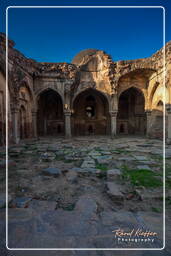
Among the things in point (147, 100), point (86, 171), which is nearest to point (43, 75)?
point (147, 100)

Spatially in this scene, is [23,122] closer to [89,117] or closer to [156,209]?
[89,117]

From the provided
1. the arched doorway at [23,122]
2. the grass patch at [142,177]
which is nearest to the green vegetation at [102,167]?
the grass patch at [142,177]

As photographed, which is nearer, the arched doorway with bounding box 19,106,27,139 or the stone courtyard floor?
the stone courtyard floor

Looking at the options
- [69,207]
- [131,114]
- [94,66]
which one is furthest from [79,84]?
[69,207]

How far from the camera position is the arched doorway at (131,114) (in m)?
18.9

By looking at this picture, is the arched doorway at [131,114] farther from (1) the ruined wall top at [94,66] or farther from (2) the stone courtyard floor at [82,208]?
(2) the stone courtyard floor at [82,208]

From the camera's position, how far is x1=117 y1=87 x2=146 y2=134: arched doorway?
18938 millimetres

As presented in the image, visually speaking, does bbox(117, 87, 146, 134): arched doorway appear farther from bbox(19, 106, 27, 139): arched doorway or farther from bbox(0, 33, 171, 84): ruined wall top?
bbox(19, 106, 27, 139): arched doorway

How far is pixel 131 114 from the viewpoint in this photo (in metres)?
19.6

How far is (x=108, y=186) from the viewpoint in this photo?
10.2ft

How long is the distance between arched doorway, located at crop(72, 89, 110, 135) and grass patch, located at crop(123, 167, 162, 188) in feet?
49.0

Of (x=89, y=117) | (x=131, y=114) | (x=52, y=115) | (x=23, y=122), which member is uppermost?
(x=131, y=114)

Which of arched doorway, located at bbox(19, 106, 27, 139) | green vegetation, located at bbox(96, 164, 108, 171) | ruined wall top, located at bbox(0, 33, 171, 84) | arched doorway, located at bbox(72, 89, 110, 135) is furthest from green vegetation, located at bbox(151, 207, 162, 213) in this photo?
arched doorway, located at bbox(72, 89, 110, 135)

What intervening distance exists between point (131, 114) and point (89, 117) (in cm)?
635
